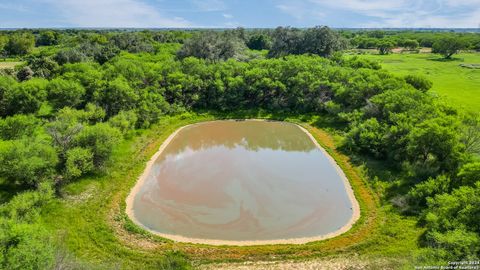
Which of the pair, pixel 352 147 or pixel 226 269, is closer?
pixel 226 269

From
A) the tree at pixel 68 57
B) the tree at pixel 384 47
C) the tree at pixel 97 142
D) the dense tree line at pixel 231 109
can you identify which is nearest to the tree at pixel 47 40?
the dense tree line at pixel 231 109

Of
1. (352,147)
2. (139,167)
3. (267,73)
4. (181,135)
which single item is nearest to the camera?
(139,167)

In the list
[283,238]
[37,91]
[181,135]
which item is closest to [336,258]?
[283,238]

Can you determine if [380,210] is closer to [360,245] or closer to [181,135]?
[360,245]

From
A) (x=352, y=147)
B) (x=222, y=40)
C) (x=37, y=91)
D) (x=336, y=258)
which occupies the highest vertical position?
(x=222, y=40)

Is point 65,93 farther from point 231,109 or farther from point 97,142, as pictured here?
point 231,109

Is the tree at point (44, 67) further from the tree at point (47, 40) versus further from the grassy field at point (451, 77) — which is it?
the tree at point (47, 40)

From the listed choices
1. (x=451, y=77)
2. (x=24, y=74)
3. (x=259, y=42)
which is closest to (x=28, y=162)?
(x=24, y=74)
